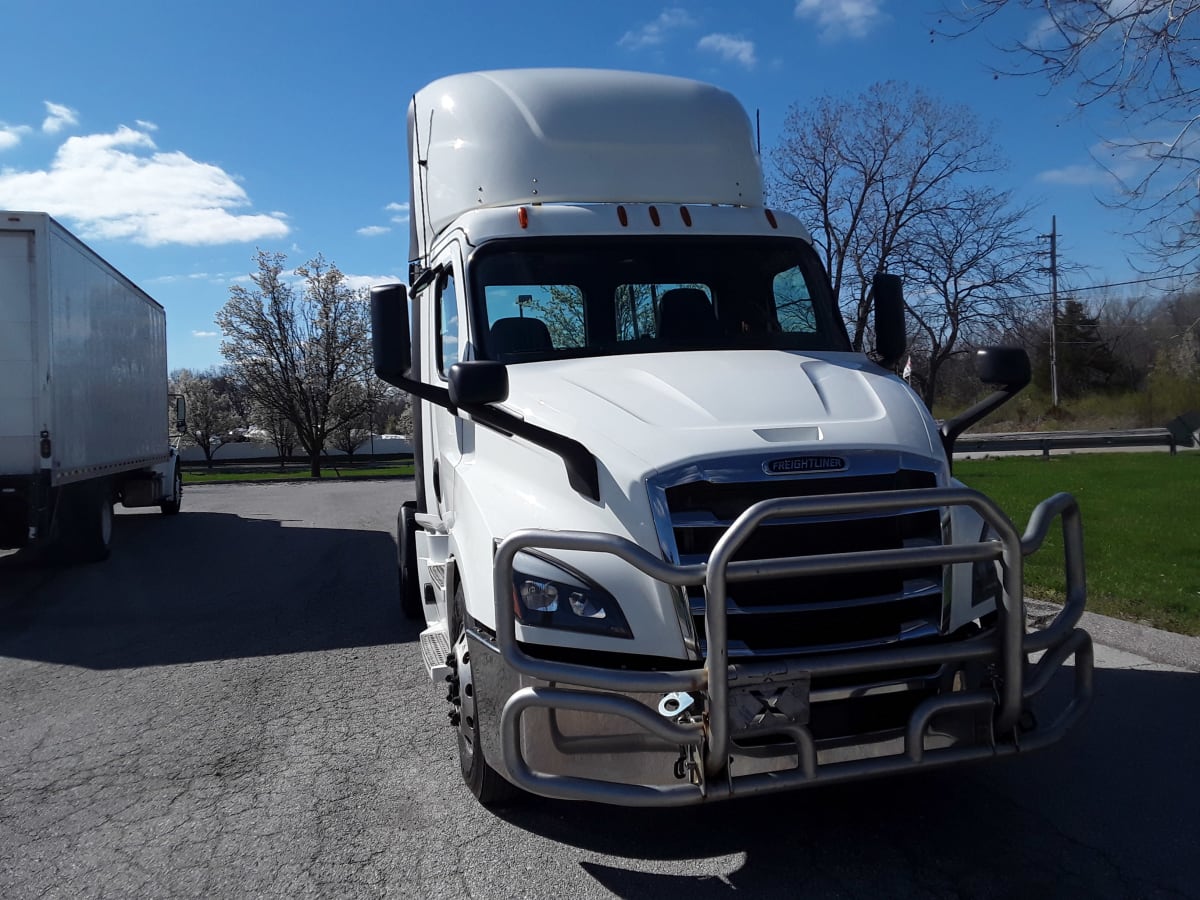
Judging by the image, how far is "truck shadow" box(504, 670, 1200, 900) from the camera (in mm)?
3494

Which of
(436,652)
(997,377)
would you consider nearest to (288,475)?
(436,652)

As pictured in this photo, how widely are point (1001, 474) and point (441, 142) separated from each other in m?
17.2

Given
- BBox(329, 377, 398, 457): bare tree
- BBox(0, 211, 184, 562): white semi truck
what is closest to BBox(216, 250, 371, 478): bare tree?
BBox(329, 377, 398, 457): bare tree

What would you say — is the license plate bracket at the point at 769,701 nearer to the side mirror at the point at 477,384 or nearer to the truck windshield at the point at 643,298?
the side mirror at the point at 477,384

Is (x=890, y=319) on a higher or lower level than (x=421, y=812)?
higher

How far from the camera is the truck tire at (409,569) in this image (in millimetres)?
7984

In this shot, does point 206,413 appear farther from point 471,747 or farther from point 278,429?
point 471,747

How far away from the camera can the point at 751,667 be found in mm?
3213

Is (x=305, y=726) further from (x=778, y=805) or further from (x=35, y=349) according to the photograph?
(x=35, y=349)

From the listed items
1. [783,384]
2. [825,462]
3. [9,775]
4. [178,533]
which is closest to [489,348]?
[783,384]

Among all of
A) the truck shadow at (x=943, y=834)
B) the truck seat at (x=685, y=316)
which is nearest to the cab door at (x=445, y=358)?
the truck seat at (x=685, y=316)

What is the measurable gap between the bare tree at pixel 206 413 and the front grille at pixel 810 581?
2543 inches

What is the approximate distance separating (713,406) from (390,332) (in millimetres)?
1569

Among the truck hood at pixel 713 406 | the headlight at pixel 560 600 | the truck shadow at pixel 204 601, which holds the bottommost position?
the truck shadow at pixel 204 601
